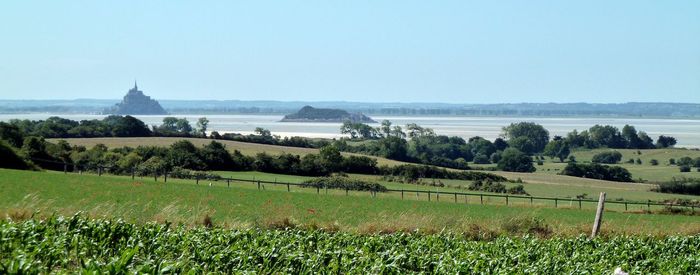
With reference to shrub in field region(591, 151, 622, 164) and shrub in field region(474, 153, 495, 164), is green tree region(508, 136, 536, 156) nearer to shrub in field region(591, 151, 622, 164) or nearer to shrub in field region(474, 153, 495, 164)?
shrub in field region(474, 153, 495, 164)

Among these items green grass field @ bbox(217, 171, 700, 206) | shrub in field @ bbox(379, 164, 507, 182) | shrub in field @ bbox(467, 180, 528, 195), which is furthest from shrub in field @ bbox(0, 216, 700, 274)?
shrub in field @ bbox(379, 164, 507, 182)

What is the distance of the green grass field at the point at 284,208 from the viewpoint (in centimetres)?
2775

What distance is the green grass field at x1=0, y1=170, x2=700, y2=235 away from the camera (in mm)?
27750

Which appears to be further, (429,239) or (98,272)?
(429,239)

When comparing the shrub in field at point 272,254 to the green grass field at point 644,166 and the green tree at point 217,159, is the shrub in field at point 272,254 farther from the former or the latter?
the green grass field at point 644,166

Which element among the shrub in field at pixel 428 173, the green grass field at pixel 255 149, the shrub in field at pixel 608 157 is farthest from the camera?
the shrub in field at pixel 608 157

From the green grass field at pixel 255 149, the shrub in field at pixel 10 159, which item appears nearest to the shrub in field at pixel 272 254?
the shrub in field at pixel 10 159

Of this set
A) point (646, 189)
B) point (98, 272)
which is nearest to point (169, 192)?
point (98, 272)

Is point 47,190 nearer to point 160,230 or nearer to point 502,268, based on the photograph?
point 160,230

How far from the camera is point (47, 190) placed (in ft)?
122

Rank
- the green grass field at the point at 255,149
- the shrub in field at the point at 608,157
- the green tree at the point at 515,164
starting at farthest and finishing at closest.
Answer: the shrub in field at the point at 608,157, the green tree at the point at 515,164, the green grass field at the point at 255,149

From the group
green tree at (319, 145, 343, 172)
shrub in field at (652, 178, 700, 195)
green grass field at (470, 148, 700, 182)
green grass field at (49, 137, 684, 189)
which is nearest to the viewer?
shrub in field at (652, 178, 700, 195)

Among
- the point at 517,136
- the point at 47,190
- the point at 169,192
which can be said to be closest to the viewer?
the point at 47,190

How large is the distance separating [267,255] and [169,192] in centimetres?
2896
